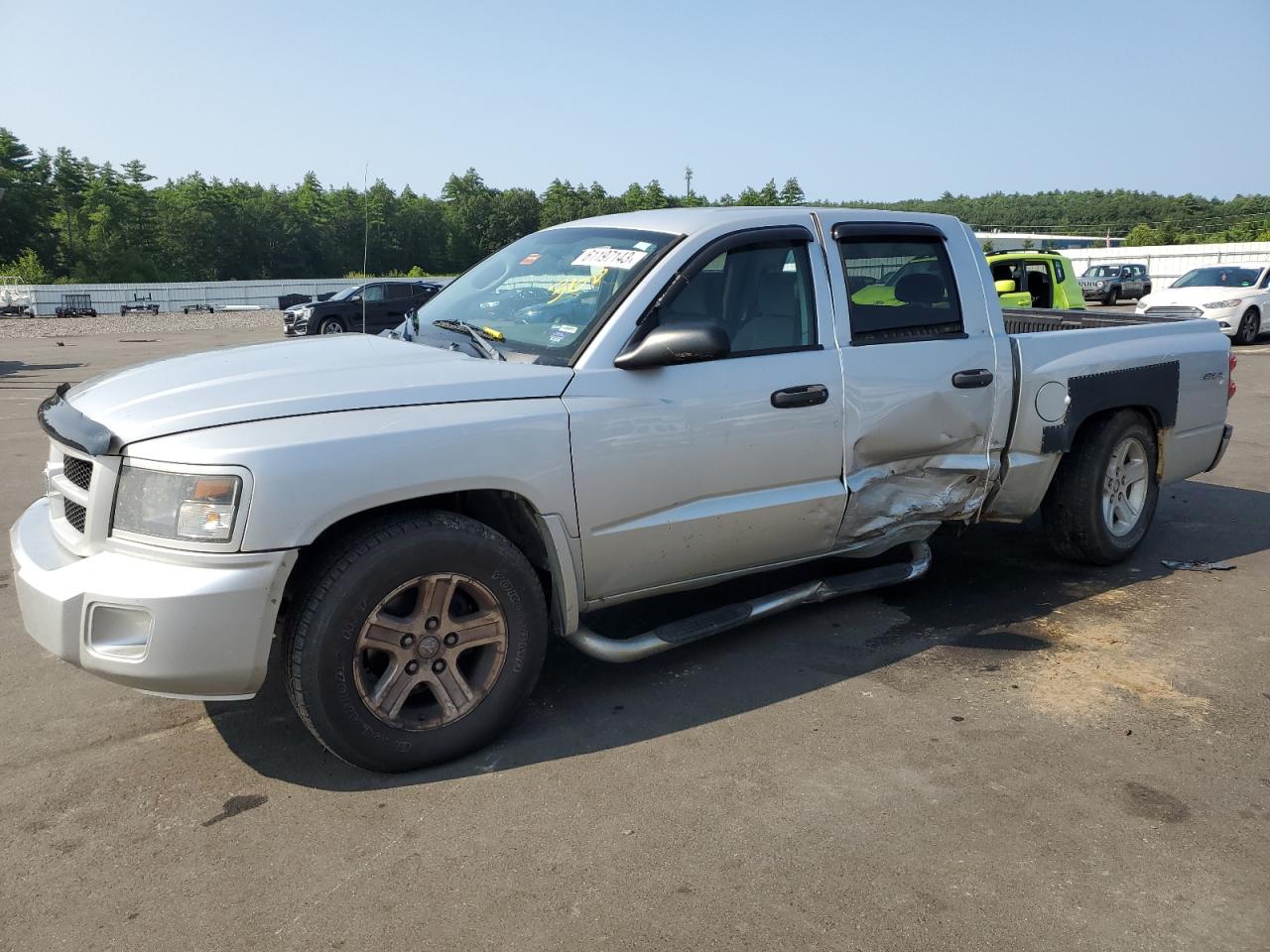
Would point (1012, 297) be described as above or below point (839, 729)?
above

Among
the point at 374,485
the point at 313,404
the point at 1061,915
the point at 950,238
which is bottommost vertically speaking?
the point at 1061,915

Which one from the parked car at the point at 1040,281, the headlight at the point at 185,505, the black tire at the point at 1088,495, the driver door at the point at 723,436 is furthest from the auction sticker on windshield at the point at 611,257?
the parked car at the point at 1040,281

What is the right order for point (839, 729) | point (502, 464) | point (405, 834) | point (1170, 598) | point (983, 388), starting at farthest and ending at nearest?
1. point (1170, 598)
2. point (983, 388)
3. point (839, 729)
4. point (502, 464)
5. point (405, 834)

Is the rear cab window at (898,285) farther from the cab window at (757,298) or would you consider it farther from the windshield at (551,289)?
the windshield at (551,289)

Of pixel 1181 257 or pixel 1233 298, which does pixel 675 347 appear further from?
pixel 1181 257

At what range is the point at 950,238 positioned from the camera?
4.89 m

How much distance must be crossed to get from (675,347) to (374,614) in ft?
4.49

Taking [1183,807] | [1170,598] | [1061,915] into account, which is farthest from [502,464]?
[1170,598]

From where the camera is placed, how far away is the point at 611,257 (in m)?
4.13

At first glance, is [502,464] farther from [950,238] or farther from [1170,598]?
[1170,598]

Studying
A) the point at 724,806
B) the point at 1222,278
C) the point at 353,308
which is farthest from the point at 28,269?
the point at 724,806

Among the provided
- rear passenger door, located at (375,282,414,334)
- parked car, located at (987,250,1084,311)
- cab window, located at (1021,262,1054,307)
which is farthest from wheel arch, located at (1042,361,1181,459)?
rear passenger door, located at (375,282,414,334)

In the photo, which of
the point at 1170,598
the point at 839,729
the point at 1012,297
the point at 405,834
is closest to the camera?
the point at 405,834

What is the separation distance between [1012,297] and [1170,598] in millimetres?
9676
